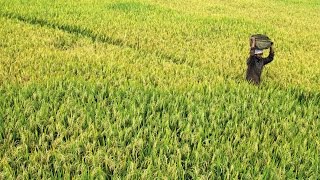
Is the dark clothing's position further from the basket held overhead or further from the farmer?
the basket held overhead

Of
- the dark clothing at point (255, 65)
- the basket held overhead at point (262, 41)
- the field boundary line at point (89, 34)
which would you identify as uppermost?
the basket held overhead at point (262, 41)

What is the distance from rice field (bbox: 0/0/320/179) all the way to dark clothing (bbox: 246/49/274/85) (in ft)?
0.54

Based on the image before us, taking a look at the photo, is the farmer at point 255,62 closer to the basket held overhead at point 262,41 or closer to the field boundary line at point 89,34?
the basket held overhead at point 262,41

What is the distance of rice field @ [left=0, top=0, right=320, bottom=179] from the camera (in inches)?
109

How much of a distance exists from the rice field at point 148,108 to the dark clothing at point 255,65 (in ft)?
0.54

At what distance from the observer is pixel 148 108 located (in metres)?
3.75

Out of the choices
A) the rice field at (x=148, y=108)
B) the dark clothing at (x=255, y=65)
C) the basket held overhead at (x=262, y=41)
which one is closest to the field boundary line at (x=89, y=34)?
the rice field at (x=148, y=108)

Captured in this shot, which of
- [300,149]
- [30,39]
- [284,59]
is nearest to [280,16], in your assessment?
[284,59]

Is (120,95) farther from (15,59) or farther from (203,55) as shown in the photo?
(203,55)

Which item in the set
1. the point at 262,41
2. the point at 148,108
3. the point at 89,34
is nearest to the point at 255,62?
the point at 262,41

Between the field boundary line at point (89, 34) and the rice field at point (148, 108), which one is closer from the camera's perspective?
the rice field at point (148, 108)

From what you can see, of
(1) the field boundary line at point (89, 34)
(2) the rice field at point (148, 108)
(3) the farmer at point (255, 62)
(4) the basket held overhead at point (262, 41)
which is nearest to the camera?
(2) the rice field at point (148, 108)

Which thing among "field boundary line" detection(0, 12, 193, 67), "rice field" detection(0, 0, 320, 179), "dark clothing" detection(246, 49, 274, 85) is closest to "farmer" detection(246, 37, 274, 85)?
"dark clothing" detection(246, 49, 274, 85)

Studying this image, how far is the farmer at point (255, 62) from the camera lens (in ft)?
14.9
